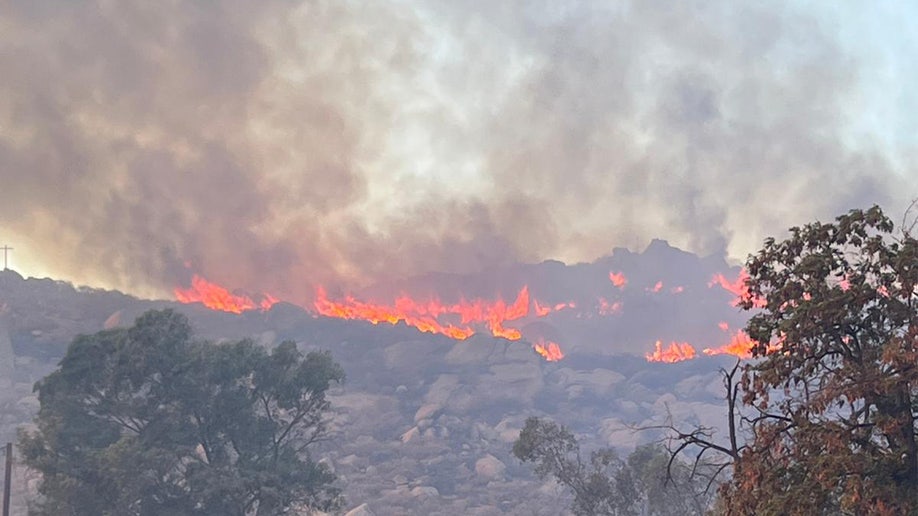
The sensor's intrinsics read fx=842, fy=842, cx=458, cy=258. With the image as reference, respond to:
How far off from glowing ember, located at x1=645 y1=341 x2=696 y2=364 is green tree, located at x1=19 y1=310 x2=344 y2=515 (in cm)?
12640

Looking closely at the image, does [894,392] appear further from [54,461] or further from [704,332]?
[704,332]

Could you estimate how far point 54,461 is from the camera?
47.8 metres

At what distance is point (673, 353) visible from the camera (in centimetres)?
18162

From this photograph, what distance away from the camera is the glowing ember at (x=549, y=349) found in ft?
590

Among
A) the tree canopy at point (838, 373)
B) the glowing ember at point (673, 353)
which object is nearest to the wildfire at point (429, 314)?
the glowing ember at point (673, 353)

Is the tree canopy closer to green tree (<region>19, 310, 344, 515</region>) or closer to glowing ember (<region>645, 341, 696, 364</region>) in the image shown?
green tree (<region>19, 310, 344, 515</region>)

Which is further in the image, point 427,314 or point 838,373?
point 427,314

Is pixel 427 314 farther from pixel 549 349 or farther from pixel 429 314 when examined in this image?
pixel 549 349

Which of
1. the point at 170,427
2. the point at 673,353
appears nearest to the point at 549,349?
the point at 673,353

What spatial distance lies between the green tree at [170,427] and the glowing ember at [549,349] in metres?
123

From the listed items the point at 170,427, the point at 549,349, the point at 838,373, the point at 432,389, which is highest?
the point at 549,349

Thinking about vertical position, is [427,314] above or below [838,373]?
above

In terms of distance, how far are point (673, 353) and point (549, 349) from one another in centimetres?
2666

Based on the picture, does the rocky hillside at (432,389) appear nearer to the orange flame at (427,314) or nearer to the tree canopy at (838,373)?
the orange flame at (427,314)
